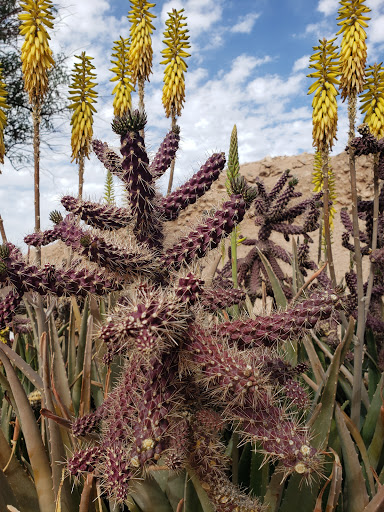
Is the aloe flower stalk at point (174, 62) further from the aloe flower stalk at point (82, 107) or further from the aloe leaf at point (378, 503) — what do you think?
the aloe leaf at point (378, 503)

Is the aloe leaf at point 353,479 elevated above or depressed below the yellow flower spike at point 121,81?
below

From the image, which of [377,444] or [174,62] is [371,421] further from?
[174,62]

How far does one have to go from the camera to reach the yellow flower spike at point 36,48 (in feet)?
15.4

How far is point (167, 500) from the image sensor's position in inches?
48.3

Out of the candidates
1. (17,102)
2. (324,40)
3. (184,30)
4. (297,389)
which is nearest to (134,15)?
(184,30)

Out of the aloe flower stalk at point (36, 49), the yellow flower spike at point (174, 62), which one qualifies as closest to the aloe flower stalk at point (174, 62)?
the yellow flower spike at point (174, 62)

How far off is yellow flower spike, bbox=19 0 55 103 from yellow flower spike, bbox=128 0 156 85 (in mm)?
1125

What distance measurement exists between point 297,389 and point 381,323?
2306mm

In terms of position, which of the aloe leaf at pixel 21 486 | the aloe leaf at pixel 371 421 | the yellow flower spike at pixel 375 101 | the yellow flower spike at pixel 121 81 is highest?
the yellow flower spike at pixel 121 81

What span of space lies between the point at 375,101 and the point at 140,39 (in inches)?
127

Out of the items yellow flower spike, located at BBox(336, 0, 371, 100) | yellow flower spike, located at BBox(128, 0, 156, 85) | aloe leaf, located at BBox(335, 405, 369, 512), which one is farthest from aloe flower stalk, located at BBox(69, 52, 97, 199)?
aloe leaf, located at BBox(335, 405, 369, 512)

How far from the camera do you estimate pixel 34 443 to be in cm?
129

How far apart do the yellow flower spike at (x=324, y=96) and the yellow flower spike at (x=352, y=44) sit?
0.58ft

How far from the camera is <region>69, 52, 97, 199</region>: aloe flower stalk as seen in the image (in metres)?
4.50
